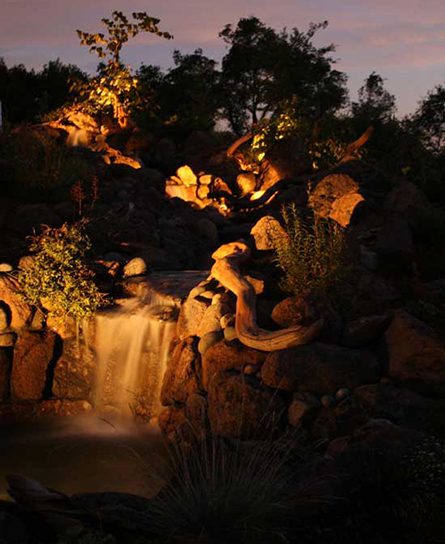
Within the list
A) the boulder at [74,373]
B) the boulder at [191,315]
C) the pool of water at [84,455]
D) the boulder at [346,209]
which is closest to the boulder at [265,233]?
the boulder at [346,209]

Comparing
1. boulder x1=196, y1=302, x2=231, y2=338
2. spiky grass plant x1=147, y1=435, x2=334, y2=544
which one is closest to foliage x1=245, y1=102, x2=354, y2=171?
boulder x1=196, y1=302, x2=231, y2=338

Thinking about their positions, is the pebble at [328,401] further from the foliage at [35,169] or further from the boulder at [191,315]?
the foliage at [35,169]

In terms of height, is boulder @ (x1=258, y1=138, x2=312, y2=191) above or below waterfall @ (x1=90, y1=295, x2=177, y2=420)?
above

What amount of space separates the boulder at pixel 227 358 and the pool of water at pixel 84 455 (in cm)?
108

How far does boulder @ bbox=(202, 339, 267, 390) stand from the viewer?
7.40m

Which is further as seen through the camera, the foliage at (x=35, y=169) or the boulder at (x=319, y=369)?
the foliage at (x=35, y=169)

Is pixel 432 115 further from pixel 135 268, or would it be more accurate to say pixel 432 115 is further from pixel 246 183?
pixel 135 268

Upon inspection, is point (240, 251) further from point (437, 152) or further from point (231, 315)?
point (437, 152)

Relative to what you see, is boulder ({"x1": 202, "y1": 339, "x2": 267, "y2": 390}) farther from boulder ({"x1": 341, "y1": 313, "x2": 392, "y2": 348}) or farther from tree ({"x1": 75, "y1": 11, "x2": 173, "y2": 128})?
tree ({"x1": 75, "y1": 11, "x2": 173, "y2": 128})

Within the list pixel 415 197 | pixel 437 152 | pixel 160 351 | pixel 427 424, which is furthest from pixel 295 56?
pixel 427 424

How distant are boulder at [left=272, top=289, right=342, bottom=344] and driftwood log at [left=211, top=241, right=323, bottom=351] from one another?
27 centimetres

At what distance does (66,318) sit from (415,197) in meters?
6.25

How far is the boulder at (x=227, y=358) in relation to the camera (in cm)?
740

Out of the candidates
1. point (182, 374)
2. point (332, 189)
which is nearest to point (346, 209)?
point (332, 189)
